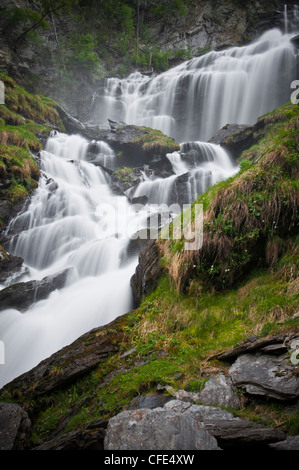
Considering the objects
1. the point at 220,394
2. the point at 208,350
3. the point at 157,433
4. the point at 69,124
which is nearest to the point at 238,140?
the point at 69,124

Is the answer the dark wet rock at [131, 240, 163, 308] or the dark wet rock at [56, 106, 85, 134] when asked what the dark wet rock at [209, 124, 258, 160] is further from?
the dark wet rock at [131, 240, 163, 308]

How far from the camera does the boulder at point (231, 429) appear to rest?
1.66 meters

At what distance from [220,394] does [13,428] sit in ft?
8.05

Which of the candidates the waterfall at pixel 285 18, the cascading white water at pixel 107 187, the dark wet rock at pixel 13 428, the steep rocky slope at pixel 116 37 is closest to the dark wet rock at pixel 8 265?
the cascading white water at pixel 107 187

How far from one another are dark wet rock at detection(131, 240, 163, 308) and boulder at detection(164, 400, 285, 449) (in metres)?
2.79

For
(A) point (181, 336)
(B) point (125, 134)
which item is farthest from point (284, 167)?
(B) point (125, 134)

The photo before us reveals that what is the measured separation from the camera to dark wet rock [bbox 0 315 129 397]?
3527mm

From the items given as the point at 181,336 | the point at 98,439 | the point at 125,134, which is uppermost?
the point at 125,134

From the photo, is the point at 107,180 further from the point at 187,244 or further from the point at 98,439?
the point at 98,439

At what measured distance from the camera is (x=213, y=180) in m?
14.1

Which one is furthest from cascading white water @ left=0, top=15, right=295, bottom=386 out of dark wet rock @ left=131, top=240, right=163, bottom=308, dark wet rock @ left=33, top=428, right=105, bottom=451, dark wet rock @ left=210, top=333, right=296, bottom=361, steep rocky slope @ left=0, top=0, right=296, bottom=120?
dark wet rock @ left=210, top=333, right=296, bottom=361

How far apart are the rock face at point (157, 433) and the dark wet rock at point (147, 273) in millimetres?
2822

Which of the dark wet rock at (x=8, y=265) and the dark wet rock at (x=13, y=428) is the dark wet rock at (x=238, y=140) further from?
the dark wet rock at (x=13, y=428)

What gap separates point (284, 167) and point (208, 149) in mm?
13879
